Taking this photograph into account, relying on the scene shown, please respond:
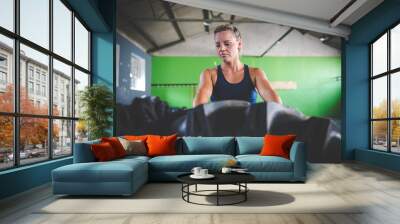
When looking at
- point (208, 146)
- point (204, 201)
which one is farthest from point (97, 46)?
point (204, 201)

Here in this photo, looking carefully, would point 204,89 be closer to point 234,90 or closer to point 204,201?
point 234,90

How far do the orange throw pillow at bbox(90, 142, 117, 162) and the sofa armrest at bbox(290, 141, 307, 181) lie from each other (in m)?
2.86

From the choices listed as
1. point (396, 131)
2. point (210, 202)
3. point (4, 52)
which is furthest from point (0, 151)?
point (396, 131)

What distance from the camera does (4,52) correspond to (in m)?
4.84

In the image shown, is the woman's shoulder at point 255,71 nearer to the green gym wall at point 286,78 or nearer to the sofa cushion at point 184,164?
the green gym wall at point 286,78

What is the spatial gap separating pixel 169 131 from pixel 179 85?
1097mm

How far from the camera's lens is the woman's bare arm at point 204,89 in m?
8.90

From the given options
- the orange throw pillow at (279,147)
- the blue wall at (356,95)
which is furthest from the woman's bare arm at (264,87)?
the orange throw pillow at (279,147)

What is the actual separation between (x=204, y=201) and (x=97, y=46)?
5.27 m

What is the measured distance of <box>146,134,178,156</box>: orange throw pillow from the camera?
6.70 m

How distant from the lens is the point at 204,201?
4598 millimetres

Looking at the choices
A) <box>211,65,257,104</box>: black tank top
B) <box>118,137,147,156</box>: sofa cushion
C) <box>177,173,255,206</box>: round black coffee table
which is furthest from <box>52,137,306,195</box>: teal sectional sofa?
<box>211,65,257,104</box>: black tank top

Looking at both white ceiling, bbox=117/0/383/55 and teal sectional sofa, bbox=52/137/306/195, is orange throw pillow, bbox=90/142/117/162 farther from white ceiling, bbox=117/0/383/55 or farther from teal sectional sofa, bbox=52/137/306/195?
white ceiling, bbox=117/0/383/55

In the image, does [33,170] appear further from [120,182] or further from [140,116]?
[140,116]
